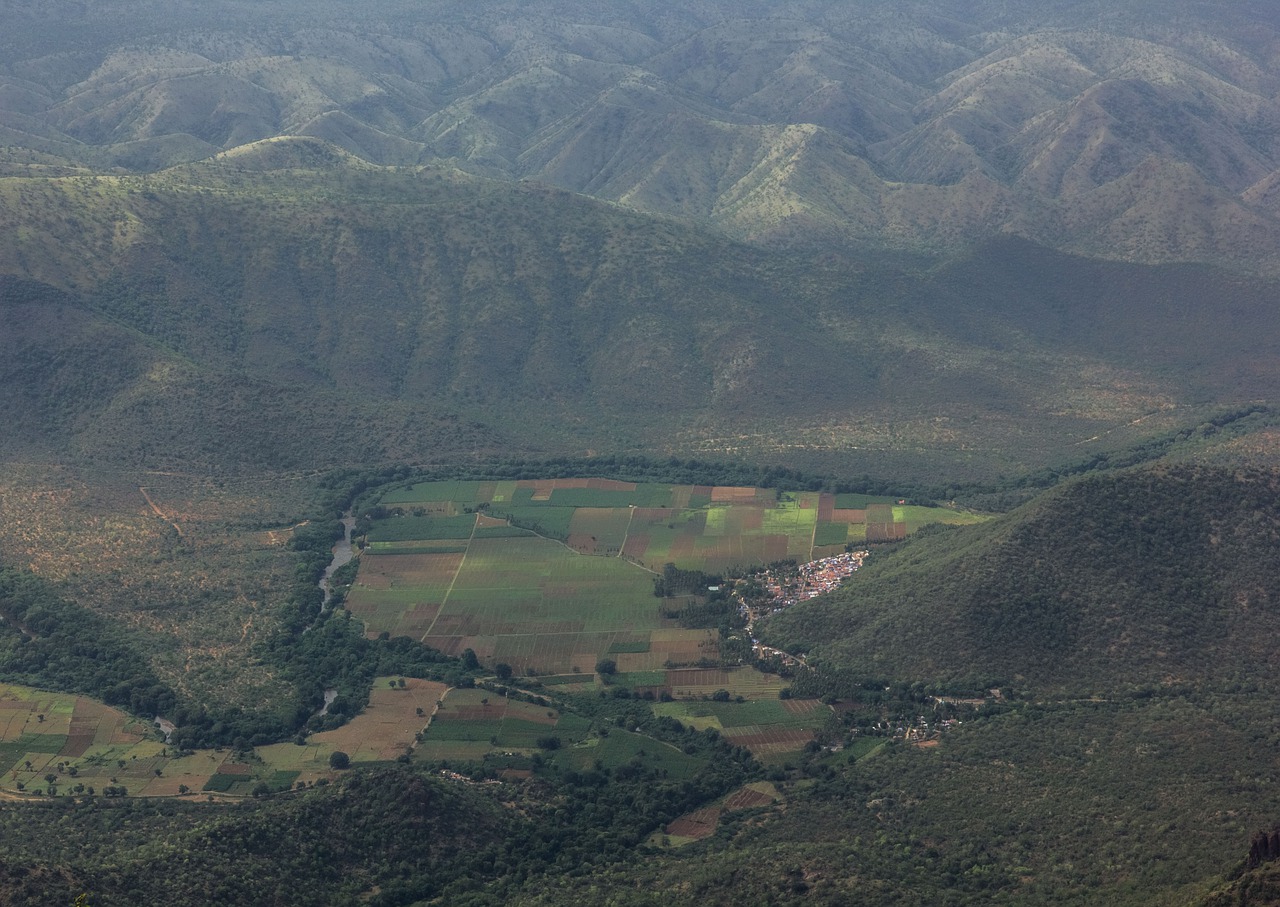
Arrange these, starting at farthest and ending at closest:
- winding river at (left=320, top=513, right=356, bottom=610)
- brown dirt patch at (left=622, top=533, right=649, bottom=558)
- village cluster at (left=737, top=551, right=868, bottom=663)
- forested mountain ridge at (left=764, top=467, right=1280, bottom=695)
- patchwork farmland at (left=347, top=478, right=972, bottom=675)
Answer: brown dirt patch at (left=622, top=533, right=649, bottom=558)
winding river at (left=320, top=513, right=356, bottom=610)
village cluster at (left=737, top=551, right=868, bottom=663)
patchwork farmland at (left=347, top=478, right=972, bottom=675)
forested mountain ridge at (left=764, top=467, right=1280, bottom=695)

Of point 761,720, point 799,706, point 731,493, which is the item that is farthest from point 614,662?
point 731,493

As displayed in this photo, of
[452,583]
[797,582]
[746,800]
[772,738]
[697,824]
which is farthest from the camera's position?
[452,583]

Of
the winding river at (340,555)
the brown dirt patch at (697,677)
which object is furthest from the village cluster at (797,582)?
the winding river at (340,555)

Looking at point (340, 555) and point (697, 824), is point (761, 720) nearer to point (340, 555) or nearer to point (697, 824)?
point (697, 824)

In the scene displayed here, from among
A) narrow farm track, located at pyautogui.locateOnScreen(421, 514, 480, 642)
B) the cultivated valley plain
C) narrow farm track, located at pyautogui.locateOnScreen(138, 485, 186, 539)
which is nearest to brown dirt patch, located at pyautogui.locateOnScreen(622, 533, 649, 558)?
the cultivated valley plain

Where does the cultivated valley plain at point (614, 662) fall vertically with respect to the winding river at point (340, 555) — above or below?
above

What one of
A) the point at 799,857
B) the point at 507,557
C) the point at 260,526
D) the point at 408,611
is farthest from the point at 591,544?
the point at 799,857

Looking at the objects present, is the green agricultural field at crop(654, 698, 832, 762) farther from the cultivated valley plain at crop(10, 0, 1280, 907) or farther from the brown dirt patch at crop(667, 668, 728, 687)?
the brown dirt patch at crop(667, 668, 728, 687)

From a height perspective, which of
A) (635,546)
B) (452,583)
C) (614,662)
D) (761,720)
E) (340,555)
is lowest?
(340,555)

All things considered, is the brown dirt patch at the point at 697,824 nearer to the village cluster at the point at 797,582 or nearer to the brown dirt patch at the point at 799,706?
the brown dirt patch at the point at 799,706
